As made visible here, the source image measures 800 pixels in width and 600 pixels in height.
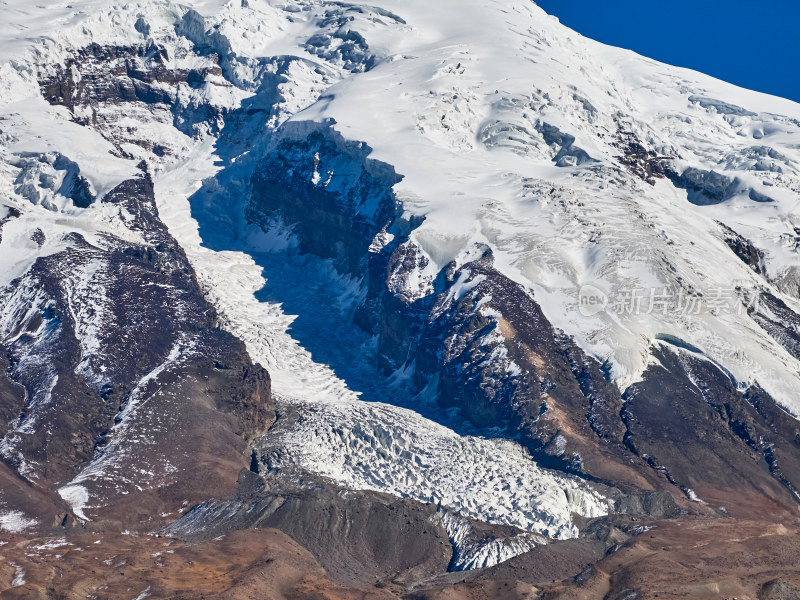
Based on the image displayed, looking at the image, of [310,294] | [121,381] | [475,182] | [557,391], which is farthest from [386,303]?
[121,381]

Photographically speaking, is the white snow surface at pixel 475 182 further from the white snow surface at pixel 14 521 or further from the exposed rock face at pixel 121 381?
the white snow surface at pixel 14 521

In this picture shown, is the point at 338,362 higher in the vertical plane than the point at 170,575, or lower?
lower

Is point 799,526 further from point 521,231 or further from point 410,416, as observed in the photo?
point 521,231

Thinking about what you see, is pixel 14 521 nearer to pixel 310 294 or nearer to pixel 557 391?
pixel 557 391

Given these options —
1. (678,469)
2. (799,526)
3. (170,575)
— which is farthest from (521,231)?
(170,575)

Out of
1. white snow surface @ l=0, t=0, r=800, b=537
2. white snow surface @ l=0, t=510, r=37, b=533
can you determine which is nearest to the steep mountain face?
white snow surface @ l=0, t=510, r=37, b=533

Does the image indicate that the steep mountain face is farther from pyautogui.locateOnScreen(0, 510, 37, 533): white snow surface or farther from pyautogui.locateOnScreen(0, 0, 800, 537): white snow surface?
pyautogui.locateOnScreen(0, 0, 800, 537): white snow surface
